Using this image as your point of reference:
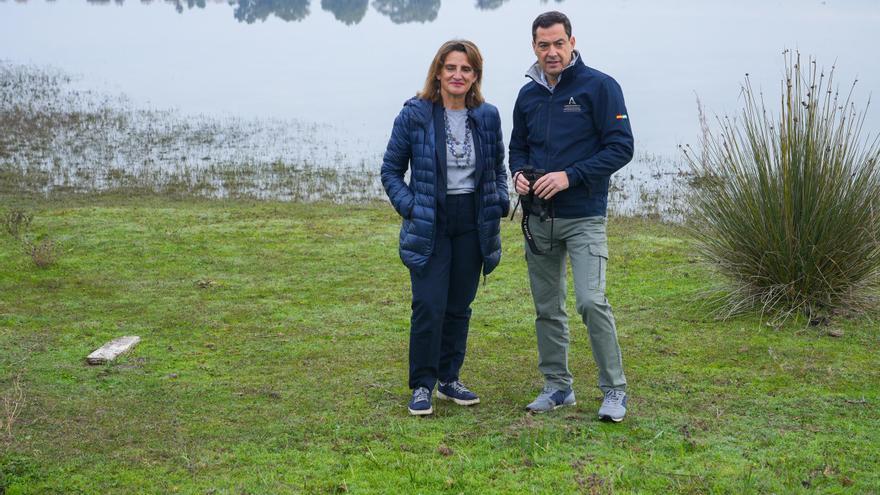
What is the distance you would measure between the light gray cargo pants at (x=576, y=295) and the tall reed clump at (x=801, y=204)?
2.27 meters

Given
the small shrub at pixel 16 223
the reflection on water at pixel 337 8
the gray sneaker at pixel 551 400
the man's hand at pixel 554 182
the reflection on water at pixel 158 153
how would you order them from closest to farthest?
the man's hand at pixel 554 182
the gray sneaker at pixel 551 400
the small shrub at pixel 16 223
the reflection on water at pixel 158 153
the reflection on water at pixel 337 8

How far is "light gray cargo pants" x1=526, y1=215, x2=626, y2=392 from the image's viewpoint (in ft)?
15.1

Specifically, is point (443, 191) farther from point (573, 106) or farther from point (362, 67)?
point (362, 67)

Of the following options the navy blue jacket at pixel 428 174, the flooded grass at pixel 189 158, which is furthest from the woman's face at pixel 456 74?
the flooded grass at pixel 189 158

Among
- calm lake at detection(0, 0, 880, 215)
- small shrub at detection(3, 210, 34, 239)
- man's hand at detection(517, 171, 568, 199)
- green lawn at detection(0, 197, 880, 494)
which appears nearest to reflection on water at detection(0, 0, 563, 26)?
calm lake at detection(0, 0, 880, 215)

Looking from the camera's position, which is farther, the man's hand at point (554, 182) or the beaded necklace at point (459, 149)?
the beaded necklace at point (459, 149)

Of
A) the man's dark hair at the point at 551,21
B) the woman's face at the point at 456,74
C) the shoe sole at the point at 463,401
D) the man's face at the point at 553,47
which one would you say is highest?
the man's dark hair at the point at 551,21

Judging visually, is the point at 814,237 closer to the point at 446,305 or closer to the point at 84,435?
the point at 446,305

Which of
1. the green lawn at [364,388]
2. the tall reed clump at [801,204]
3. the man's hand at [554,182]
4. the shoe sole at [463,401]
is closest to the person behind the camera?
the green lawn at [364,388]

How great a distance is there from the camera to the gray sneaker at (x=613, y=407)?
15.2 ft

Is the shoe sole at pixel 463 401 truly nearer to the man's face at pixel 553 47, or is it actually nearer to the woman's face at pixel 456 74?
the woman's face at pixel 456 74

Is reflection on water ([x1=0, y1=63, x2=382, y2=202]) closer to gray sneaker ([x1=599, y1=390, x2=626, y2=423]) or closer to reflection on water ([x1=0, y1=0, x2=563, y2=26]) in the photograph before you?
gray sneaker ([x1=599, y1=390, x2=626, y2=423])

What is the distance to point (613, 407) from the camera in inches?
183

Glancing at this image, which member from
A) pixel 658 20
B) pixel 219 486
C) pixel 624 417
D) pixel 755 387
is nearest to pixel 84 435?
pixel 219 486
